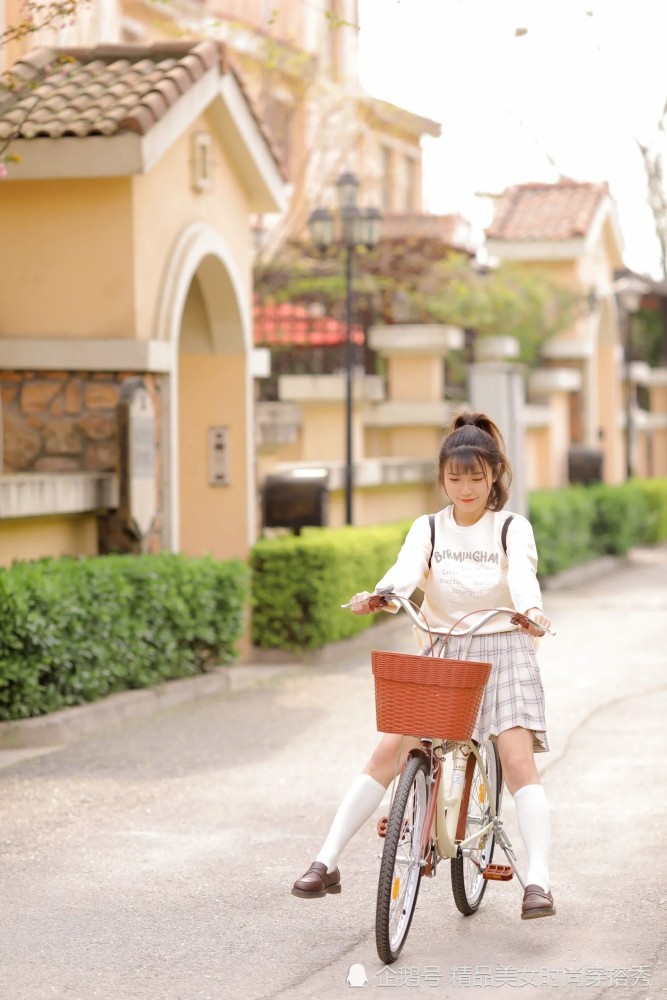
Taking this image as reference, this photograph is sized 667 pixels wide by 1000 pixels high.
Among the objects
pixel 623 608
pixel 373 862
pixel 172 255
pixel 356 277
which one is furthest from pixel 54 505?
pixel 356 277

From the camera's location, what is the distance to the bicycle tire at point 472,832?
227 inches

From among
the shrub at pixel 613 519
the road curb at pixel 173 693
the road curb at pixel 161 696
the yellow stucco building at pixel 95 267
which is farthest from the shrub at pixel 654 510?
the yellow stucco building at pixel 95 267

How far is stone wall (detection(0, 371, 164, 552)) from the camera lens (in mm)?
12094

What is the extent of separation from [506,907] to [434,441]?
1497 cm

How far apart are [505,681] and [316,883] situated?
0.92 meters

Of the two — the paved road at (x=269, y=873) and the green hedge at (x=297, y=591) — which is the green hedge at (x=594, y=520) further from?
the paved road at (x=269, y=873)

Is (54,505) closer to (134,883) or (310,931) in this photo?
(134,883)

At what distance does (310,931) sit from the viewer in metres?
5.85

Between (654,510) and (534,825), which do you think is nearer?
(534,825)

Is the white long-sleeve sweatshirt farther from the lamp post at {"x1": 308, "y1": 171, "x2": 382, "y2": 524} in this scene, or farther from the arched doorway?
the lamp post at {"x1": 308, "y1": 171, "x2": 382, "y2": 524}

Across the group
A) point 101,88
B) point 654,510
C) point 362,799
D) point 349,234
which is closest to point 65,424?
point 101,88

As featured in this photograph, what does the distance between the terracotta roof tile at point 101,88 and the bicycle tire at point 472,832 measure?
6715 mm

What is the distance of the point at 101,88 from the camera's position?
41.2 ft

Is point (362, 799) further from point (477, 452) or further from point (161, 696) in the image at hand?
point (161, 696)
